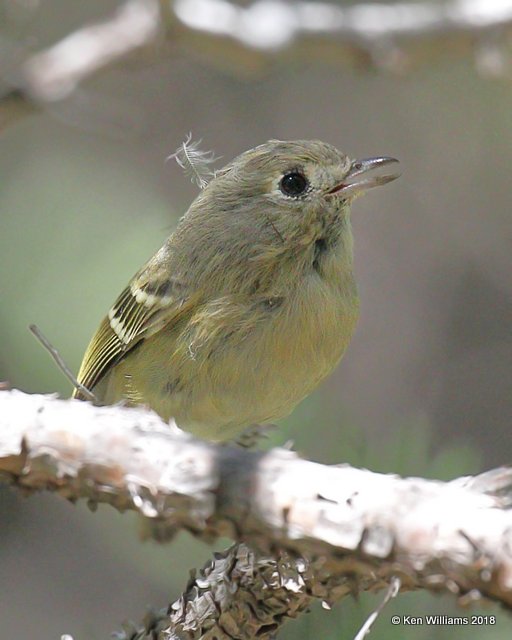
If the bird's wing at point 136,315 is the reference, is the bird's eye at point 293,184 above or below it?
above

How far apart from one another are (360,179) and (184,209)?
2.65 m

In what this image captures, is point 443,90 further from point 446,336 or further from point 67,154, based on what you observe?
point 67,154

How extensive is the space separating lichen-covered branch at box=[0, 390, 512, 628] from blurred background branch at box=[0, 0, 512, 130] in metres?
1.74

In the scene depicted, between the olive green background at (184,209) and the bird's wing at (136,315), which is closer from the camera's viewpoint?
the bird's wing at (136,315)

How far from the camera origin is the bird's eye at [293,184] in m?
2.89

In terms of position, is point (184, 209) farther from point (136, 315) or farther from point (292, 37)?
point (136, 315)

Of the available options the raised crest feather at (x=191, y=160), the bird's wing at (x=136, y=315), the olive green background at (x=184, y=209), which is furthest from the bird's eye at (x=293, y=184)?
the olive green background at (x=184, y=209)

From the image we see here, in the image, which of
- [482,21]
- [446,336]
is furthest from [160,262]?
[446,336]

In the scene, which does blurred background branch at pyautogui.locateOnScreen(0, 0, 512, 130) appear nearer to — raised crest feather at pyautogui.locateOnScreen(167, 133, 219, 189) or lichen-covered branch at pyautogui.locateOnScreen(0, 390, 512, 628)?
raised crest feather at pyautogui.locateOnScreen(167, 133, 219, 189)

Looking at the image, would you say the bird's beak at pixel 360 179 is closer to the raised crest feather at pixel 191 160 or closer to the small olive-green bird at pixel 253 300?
the small olive-green bird at pixel 253 300

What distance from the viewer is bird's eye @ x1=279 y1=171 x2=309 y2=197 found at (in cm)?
289

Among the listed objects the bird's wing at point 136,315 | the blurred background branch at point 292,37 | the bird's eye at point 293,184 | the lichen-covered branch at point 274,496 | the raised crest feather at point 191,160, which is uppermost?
the blurred background branch at point 292,37

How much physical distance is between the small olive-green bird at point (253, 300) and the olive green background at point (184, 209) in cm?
52

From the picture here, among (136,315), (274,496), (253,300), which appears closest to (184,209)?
(136,315)
